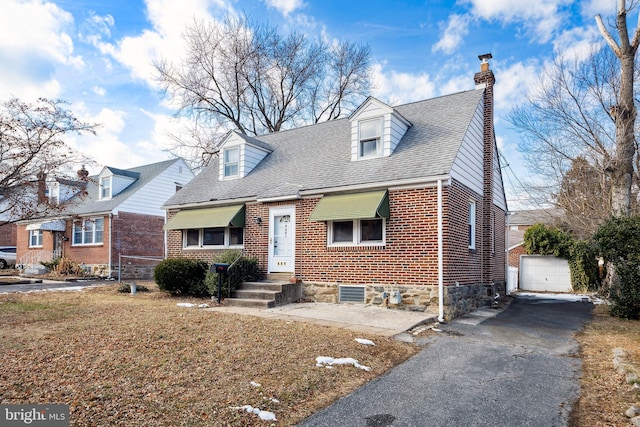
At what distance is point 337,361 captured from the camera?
5.66m

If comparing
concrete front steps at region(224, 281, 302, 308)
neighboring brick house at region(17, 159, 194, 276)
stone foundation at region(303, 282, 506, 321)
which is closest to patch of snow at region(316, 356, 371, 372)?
stone foundation at region(303, 282, 506, 321)

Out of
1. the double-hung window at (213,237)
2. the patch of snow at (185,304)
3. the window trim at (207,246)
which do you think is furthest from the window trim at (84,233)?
the patch of snow at (185,304)

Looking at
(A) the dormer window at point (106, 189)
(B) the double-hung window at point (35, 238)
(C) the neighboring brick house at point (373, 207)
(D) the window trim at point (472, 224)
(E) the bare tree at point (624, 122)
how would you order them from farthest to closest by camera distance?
(B) the double-hung window at point (35, 238) → (A) the dormer window at point (106, 189) → (E) the bare tree at point (624, 122) → (D) the window trim at point (472, 224) → (C) the neighboring brick house at point (373, 207)

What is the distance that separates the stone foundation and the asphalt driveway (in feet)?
4.88

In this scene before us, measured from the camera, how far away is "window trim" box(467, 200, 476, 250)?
12047 mm

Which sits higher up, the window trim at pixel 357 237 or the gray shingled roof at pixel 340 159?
the gray shingled roof at pixel 340 159

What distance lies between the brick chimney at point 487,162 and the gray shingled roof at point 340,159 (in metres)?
0.56

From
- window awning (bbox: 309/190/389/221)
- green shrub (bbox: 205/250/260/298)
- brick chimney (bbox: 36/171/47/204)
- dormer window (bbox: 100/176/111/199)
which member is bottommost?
green shrub (bbox: 205/250/260/298)

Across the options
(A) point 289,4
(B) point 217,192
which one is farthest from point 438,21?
(B) point 217,192

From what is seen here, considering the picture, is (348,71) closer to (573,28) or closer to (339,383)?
(573,28)

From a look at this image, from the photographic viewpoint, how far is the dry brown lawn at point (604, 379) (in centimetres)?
413

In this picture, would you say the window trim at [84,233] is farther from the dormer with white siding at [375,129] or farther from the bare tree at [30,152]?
the dormer with white siding at [375,129]

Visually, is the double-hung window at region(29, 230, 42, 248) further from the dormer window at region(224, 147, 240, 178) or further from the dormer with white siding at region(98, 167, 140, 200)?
the dormer window at region(224, 147, 240, 178)

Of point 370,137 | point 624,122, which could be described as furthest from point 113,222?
point 624,122
